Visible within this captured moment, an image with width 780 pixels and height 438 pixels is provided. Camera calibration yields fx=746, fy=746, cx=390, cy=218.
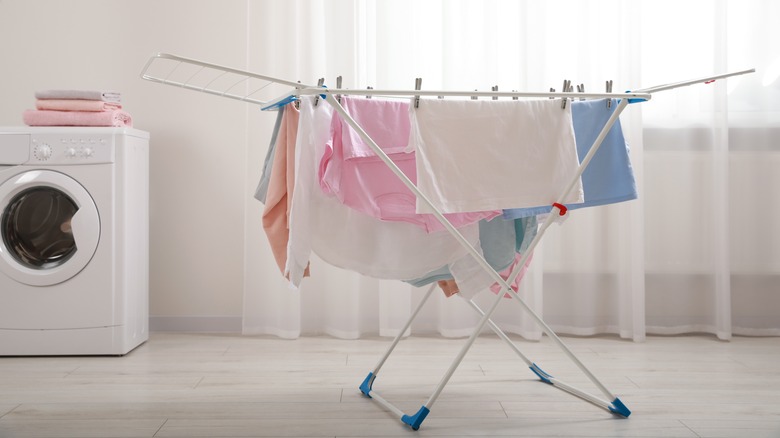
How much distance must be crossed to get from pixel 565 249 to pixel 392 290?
2.58 ft

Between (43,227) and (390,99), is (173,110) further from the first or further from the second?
(390,99)

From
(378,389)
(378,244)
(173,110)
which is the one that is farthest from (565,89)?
(173,110)

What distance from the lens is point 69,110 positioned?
292cm

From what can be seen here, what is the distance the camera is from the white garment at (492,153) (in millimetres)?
1787

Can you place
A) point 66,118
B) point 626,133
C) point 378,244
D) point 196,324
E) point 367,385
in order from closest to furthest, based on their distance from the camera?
point 378,244
point 367,385
point 66,118
point 626,133
point 196,324

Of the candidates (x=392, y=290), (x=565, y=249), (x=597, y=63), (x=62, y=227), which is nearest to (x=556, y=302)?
(x=565, y=249)

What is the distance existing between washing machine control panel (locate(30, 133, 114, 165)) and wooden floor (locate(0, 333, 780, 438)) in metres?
0.76

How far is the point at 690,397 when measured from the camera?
2246mm

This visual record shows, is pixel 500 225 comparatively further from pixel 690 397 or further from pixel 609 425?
pixel 690 397

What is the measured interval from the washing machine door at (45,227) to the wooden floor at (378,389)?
0.35 meters

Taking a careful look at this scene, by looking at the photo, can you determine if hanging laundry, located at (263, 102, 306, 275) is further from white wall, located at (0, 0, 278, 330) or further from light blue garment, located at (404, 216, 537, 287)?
white wall, located at (0, 0, 278, 330)

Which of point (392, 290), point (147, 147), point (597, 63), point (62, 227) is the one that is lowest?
point (392, 290)

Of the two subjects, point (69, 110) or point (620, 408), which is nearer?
point (620, 408)

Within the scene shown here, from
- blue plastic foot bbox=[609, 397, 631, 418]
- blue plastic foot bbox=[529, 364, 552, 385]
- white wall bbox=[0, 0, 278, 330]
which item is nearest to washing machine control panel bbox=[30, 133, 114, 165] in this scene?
white wall bbox=[0, 0, 278, 330]
